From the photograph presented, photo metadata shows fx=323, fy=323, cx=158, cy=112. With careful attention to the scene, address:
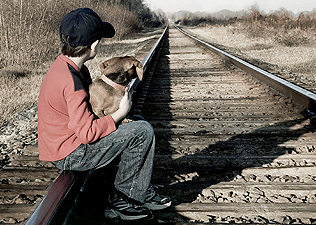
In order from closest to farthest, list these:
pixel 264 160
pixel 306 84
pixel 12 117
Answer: pixel 264 160 < pixel 12 117 < pixel 306 84

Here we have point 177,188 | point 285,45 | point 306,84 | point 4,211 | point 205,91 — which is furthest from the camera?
point 285,45

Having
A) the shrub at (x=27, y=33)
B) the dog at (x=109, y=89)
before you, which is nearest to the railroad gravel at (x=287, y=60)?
the dog at (x=109, y=89)

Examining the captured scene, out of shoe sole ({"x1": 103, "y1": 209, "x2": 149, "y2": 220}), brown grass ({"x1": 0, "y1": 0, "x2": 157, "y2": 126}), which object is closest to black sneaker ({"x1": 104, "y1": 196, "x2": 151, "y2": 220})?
shoe sole ({"x1": 103, "y1": 209, "x2": 149, "y2": 220})

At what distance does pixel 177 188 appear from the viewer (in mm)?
2441

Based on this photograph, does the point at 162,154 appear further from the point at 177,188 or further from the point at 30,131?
the point at 30,131

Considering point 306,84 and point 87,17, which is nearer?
point 87,17

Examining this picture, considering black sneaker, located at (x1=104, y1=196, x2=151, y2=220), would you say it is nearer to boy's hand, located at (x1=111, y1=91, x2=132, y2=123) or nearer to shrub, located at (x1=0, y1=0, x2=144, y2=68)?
boy's hand, located at (x1=111, y1=91, x2=132, y2=123)

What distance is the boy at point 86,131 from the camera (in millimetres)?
1843

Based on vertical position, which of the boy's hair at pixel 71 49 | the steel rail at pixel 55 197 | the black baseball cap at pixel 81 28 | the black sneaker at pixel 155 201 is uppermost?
the black baseball cap at pixel 81 28

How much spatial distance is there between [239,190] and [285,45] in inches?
540

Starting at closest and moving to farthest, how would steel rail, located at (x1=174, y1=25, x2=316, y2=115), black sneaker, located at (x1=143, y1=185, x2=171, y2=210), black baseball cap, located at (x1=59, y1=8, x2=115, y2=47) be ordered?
black baseball cap, located at (x1=59, y1=8, x2=115, y2=47) < black sneaker, located at (x1=143, y1=185, x2=171, y2=210) < steel rail, located at (x1=174, y1=25, x2=316, y2=115)

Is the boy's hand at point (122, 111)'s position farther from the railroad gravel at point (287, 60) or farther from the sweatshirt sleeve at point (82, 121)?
the railroad gravel at point (287, 60)

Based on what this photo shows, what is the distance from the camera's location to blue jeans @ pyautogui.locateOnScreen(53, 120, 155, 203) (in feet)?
6.61

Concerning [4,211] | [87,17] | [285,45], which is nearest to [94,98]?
[87,17]
